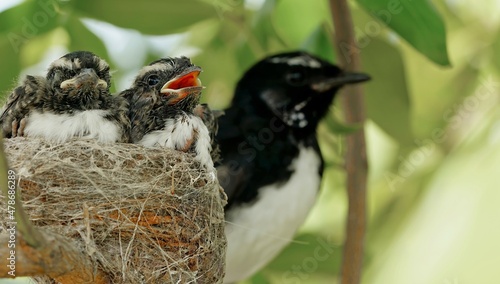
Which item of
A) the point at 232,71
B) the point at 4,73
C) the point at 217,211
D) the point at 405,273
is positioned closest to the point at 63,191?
the point at 217,211

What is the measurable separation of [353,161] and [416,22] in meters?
0.72

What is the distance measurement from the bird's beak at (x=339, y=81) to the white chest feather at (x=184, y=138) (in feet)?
2.05

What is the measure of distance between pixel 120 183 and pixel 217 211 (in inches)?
9.8

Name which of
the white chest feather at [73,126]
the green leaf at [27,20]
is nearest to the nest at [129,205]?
the white chest feather at [73,126]

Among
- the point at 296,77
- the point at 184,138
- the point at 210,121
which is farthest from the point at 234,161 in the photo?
the point at 184,138

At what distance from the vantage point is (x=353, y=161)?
9.13 ft

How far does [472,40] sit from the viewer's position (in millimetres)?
3203

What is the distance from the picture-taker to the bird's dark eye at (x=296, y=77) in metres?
2.95

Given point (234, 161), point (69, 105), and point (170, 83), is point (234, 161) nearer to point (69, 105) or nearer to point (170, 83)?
point (170, 83)

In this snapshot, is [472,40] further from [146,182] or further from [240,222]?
[146,182]

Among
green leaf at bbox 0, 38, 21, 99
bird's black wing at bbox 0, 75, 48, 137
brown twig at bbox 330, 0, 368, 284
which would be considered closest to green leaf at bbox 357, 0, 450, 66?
brown twig at bbox 330, 0, 368, 284

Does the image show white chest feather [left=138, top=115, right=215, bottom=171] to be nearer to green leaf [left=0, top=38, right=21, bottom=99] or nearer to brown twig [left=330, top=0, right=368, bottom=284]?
green leaf [left=0, top=38, right=21, bottom=99]

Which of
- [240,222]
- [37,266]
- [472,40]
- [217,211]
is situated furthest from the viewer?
[472,40]

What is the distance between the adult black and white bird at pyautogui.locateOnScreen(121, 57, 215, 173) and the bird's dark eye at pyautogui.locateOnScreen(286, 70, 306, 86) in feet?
1.83
